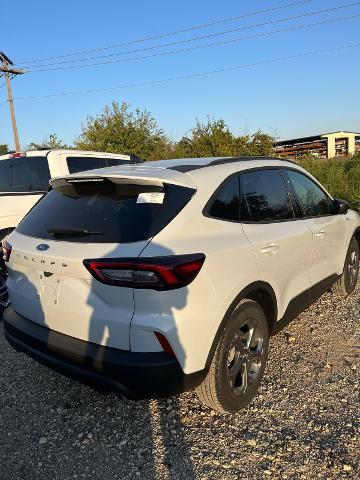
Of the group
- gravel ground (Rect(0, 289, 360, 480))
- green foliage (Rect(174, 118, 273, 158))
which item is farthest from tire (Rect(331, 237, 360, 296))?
green foliage (Rect(174, 118, 273, 158))

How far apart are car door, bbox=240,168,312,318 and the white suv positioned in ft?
0.05

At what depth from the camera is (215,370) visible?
8.96 feet

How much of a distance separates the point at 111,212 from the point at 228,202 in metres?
0.83

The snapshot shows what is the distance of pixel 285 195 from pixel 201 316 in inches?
67.2

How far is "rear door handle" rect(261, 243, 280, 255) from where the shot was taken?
3082mm

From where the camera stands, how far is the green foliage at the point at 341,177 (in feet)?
33.1

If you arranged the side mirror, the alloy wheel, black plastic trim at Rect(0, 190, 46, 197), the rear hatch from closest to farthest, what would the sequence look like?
→ the rear hatch, the alloy wheel, the side mirror, black plastic trim at Rect(0, 190, 46, 197)

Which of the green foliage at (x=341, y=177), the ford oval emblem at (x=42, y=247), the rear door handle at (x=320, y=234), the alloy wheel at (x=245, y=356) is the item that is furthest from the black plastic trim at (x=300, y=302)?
the green foliage at (x=341, y=177)

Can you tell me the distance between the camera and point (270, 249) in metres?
3.16

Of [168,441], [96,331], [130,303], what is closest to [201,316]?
[130,303]

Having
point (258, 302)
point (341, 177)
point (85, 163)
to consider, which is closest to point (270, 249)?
point (258, 302)

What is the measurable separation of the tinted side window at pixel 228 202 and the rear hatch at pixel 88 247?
0.25 metres

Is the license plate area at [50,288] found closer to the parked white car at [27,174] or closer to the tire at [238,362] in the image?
the tire at [238,362]

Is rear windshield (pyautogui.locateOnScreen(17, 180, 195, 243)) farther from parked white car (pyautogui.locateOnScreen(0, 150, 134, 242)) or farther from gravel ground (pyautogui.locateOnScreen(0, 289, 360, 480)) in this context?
A: parked white car (pyautogui.locateOnScreen(0, 150, 134, 242))
